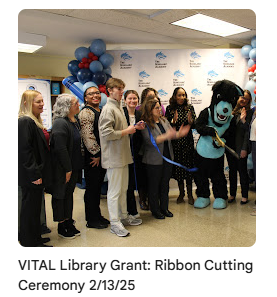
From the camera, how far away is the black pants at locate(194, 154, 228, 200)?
3582 millimetres

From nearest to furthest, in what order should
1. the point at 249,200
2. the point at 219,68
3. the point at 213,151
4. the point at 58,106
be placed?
the point at 58,106 < the point at 213,151 < the point at 249,200 < the point at 219,68

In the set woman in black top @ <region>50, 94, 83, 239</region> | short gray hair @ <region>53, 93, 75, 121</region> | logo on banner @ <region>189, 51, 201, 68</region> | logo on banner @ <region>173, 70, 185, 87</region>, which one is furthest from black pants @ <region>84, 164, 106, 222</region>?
logo on banner @ <region>189, 51, 201, 68</region>

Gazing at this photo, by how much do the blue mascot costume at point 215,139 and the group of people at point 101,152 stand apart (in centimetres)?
17

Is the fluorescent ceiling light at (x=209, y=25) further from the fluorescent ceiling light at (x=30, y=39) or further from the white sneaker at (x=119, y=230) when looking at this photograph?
the white sneaker at (x=119, y=230)

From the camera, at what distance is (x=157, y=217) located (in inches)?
129

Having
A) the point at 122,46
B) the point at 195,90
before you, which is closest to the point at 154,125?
the point at 195,90

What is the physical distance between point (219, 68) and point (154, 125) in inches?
81.4

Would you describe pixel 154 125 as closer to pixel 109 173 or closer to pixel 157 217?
pixel 109 173

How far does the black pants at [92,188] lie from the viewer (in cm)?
291

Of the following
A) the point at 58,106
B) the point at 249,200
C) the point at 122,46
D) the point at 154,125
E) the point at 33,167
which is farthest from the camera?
the point at 122,46

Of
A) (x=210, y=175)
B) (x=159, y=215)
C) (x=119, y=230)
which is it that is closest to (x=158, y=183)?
(x=159, y=215)

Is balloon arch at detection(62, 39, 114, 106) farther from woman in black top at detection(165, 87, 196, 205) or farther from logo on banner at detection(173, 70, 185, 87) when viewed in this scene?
woman in black top at detection(165, 87, 196, 205)

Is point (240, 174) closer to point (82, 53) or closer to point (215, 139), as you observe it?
point (215, 139)

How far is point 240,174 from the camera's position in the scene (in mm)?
3758
